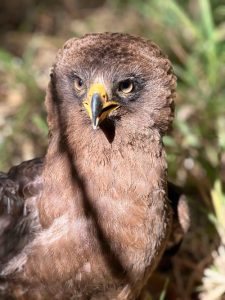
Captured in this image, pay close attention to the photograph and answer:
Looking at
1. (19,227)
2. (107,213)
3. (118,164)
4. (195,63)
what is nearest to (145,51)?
(118,164)

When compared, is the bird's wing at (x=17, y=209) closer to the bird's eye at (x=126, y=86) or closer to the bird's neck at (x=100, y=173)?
the bird's neck at (x=100, y=173)

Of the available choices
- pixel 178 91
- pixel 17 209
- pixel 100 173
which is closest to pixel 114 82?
pixel 100 173

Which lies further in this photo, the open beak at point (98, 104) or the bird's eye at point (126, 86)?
the bird's eye at point (126, 86)

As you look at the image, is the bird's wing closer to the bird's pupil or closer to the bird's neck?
the bird's neck

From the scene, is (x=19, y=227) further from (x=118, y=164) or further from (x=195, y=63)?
(x=195, y=63)

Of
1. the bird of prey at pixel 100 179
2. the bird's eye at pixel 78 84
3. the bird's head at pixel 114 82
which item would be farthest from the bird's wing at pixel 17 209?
the bird's eye at pixel 78 84

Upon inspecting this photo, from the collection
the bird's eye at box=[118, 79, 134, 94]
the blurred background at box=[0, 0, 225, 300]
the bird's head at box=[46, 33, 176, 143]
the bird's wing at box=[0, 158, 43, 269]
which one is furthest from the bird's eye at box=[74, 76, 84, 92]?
the blurred background at box=[0, 0, 225, 300]
